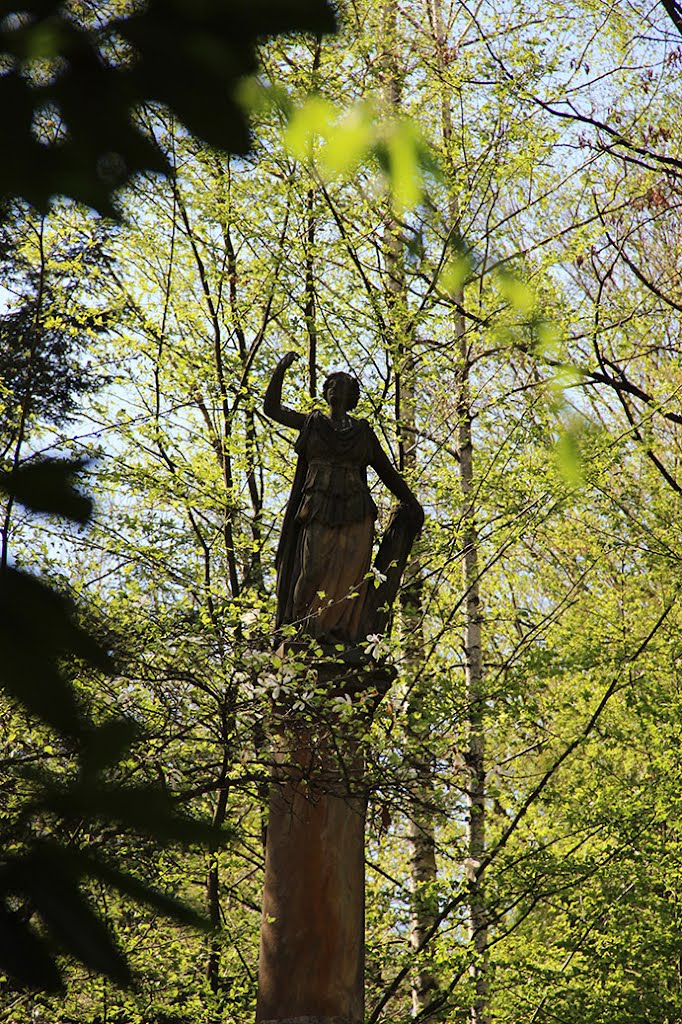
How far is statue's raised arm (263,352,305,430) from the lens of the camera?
21.9ft

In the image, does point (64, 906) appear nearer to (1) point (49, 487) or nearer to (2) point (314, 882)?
(1) point (49, 487)

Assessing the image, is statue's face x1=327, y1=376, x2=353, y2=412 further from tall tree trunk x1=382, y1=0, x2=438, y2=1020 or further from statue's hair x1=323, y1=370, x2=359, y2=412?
tall tree trunk x1=382, y1=0, x2=438, y2=1020

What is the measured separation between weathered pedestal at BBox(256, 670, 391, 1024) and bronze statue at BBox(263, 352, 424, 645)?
2.14ft

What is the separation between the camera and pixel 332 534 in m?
6.28

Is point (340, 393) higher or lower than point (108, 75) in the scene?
higher

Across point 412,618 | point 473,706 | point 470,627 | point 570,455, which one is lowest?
point 570,455

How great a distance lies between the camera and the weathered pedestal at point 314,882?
5.45 meters

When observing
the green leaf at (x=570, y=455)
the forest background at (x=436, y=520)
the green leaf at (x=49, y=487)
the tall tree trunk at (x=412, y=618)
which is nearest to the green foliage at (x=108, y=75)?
the green leaf at (x=49, y=487)

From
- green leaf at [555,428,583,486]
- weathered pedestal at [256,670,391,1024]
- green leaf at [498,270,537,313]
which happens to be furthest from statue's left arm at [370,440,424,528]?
green leaf at [498,270,537,313]

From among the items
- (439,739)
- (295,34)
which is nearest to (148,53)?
(295,34)

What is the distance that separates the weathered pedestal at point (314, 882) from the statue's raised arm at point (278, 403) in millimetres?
1760

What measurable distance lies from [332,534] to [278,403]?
90 cm

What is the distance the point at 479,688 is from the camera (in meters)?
8.46

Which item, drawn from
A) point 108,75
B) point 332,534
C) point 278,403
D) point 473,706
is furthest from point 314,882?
point 108,75
